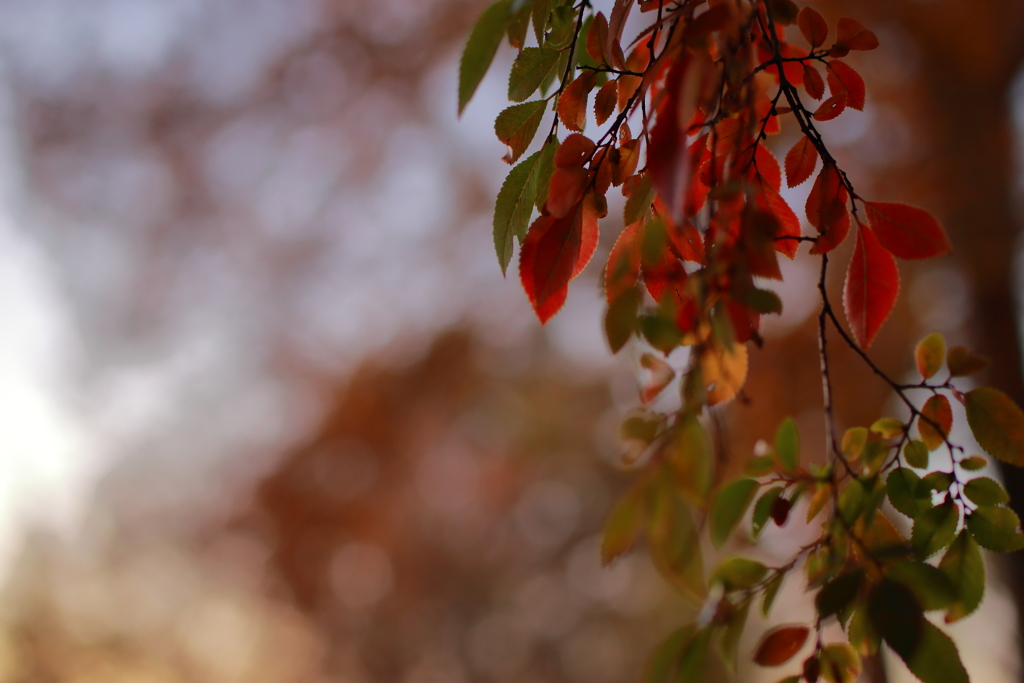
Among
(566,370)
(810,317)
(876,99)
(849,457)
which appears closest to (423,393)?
(566,370)

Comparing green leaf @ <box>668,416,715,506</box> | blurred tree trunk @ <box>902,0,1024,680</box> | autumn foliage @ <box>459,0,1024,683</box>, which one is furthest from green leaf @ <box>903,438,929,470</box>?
blurred tree trunk @ <box>902,0,1024,680</box>

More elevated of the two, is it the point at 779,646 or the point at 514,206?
the point at 514,206

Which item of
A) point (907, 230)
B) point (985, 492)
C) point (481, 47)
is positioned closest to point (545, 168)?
point (481, 47)

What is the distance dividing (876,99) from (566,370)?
2066mm

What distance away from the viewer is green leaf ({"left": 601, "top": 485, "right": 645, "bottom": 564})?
26cm

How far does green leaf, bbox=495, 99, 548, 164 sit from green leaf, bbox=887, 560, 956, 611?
12.9 inches

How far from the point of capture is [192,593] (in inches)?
137

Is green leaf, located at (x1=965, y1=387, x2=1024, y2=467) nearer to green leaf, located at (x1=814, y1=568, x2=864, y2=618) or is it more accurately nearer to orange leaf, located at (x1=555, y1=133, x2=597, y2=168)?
green leaf, located at (x1=814, y1=568, x2=864, y2=618)

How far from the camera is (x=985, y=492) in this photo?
1.26ft

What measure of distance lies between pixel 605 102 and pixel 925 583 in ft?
1.10

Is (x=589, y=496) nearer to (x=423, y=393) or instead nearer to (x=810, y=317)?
(x=423, y=393)

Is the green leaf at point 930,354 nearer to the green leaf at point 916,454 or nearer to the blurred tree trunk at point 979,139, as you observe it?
the green leaf at point 916,454

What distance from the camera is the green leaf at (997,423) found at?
382 millimetres

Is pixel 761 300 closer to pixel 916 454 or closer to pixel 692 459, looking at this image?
pixel 692 459
